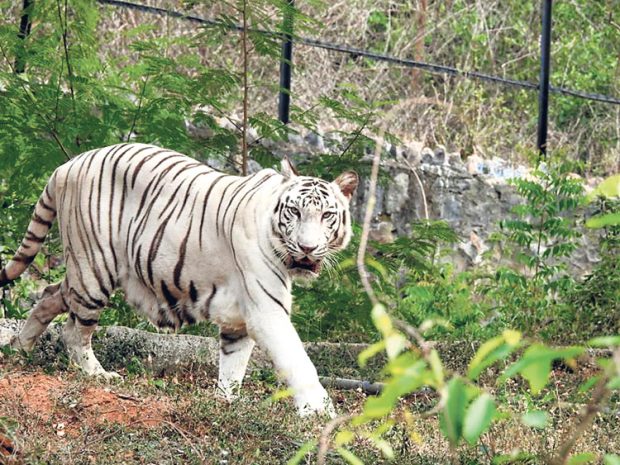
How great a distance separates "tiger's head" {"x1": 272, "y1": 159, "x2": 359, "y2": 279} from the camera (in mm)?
5816

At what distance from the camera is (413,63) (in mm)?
9633

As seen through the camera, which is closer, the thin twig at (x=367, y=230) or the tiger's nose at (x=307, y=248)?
the thin twig at (x=367, y=230)

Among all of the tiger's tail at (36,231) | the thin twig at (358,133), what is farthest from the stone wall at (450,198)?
the tiger's tail at (36,231)

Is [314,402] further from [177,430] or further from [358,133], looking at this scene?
[358,133]

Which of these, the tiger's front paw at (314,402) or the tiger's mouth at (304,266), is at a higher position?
the tiger's mouth at (304,266)

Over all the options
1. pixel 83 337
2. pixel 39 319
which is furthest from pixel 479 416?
pixel 39 319

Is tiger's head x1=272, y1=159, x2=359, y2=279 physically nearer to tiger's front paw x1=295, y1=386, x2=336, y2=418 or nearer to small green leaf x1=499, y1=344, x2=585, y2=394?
tiger's front paw x1=295, y1=386, x2=336, y2=418

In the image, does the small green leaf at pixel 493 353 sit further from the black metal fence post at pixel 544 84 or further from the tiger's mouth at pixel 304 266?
the black metal fence post at pixel 544 84

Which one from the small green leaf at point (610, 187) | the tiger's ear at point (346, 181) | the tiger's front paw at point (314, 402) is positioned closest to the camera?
the small green leaf at point (610, 187)

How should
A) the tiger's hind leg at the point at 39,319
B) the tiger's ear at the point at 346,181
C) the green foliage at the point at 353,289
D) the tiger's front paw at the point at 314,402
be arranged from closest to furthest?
the tiger's front paw at the point at 314,402 → the tiger's ear at the point at 346,181 → the tiger's hind leg at the point at 39,319 → the green foliage at the point at 353,289

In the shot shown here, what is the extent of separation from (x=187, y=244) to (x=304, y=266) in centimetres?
68

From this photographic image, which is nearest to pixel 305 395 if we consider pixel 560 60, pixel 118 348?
pixel 118 348

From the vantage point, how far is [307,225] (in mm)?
5824

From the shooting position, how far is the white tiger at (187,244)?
5.86 m
